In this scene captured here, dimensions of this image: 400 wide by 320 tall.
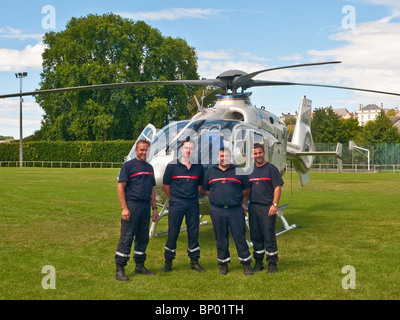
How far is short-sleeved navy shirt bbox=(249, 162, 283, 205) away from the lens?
6.04 m

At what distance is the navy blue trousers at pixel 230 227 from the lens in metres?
5.90

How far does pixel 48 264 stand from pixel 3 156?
47.8 meters

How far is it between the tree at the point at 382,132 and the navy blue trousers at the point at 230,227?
53813 mm

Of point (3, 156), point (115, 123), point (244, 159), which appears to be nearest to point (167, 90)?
point (115, 123)

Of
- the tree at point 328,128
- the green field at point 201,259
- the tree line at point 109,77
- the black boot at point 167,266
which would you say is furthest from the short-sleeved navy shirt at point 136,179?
the tree at point 328,128

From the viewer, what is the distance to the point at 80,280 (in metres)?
5.67

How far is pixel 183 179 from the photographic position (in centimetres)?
611

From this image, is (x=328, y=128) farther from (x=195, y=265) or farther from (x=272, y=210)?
(x=195, y=265)

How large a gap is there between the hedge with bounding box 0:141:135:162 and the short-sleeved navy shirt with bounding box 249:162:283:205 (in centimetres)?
3719

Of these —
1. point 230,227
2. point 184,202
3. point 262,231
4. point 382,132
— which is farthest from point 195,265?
point 382,132

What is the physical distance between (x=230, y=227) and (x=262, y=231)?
504mm

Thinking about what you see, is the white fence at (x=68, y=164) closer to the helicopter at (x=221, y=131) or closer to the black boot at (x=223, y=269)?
the helicopter at (x=221, y=131)

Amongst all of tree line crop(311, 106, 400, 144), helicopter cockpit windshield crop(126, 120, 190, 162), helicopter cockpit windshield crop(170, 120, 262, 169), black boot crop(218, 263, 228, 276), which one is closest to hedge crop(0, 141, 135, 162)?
tree line crop(311, 106, 400, 144)

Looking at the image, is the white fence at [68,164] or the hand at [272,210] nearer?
the hand at [272,210]
